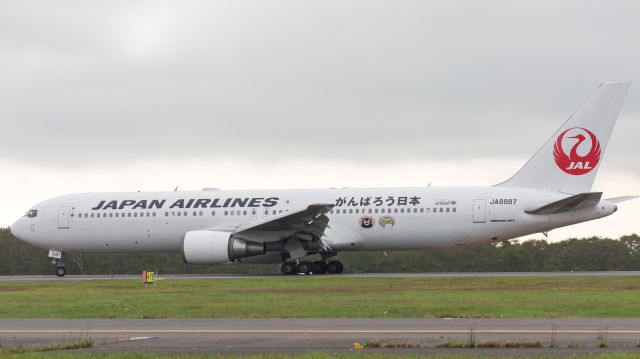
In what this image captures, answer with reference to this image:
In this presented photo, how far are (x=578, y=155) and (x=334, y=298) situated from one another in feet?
55.9

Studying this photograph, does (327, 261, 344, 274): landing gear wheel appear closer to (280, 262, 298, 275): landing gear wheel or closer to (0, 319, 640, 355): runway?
(280, 262, 298, 275): landing gear wheel

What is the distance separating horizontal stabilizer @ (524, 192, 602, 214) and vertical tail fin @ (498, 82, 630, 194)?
150 cm

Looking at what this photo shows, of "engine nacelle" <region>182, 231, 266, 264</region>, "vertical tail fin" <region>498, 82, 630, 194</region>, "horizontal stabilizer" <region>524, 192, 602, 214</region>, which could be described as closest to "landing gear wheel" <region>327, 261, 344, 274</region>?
"engine nacelle" <region>182, 231, 266, 264</region>

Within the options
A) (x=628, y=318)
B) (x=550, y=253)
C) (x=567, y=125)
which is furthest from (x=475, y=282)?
(x=550, y=253)

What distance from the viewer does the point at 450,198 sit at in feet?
127

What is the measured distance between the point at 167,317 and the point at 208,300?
4858 mm

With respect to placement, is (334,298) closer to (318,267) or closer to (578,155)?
(318,267)

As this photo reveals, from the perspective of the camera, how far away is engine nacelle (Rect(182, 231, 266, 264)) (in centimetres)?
3797

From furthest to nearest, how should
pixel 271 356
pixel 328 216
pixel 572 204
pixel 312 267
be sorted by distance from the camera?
pixel 312 267 → pixel 328 216 → pixel 572 204 → pixel 271 356

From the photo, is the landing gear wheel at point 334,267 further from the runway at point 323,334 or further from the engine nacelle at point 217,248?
the runway at point 323,334

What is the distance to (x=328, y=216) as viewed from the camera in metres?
39.5

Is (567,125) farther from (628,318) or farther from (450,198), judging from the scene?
(628,318)

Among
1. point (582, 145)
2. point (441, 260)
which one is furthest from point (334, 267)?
point (582, 145)

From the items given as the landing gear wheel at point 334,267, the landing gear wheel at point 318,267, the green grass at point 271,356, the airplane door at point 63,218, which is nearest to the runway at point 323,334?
the green grass at point 271,356
